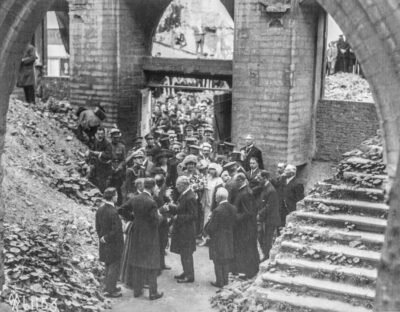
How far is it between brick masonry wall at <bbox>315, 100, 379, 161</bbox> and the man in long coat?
5.67 metres

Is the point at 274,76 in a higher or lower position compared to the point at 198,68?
lower

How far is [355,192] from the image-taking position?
9516 mm

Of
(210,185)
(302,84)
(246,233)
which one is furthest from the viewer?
(302,84)

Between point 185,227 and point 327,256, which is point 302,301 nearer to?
point 327,256


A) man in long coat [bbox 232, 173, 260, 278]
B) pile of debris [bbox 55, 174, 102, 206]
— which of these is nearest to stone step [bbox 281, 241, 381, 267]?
man in long coat [bbox 232, 173, 260, 278]

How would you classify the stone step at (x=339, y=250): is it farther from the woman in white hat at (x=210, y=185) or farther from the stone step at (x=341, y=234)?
the woman in white hat at (x=210, y=185)

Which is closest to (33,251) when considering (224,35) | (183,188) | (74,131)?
(183,188)

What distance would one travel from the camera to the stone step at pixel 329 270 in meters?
7.91

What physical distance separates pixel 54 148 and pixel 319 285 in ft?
27.5

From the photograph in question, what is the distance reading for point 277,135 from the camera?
49.9 ft

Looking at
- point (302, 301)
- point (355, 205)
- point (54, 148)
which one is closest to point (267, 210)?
point (355, 205)

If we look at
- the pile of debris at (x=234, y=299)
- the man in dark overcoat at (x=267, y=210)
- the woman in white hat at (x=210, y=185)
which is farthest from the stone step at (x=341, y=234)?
the woman in white hat at (x=210, y=185)

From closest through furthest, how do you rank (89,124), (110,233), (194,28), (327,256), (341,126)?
(327,256) → (110,233) → (89,124) → (341,126) → (194,28)

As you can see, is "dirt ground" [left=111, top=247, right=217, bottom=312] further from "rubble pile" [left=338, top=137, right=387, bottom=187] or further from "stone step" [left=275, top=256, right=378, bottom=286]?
"rubble pile" [left=338, top=137, right=387, bottom=187]
